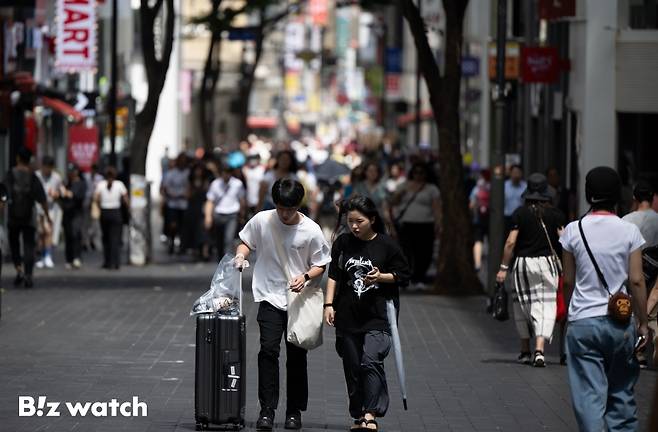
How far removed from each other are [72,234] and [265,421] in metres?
16.4

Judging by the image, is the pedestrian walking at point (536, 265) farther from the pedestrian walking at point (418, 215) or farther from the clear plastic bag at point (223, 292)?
the pedestrian walking at point (418, 215)

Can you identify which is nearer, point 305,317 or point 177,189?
point 305,317

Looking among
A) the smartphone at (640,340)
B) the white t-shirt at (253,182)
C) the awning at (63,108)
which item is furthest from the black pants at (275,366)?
the awning at (63,108)

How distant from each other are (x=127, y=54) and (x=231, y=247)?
1039 inches

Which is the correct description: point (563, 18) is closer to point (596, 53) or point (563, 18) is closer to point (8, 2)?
point (596, 53)

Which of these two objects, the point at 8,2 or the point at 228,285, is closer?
the point at 228,285

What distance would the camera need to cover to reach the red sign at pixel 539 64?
2848 cm

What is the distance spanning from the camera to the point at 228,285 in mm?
11164

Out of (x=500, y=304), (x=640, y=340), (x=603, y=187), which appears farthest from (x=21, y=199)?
(x=603, y=187)

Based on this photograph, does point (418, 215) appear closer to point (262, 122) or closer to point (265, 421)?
point (265, 421)

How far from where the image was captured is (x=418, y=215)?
2333cm

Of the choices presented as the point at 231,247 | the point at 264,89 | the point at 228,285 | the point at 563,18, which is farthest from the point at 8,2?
the point at 264,89

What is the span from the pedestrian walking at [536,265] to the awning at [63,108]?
75.7 ft

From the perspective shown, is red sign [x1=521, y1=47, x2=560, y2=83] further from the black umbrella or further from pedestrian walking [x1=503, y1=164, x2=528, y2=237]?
the black umbrella
